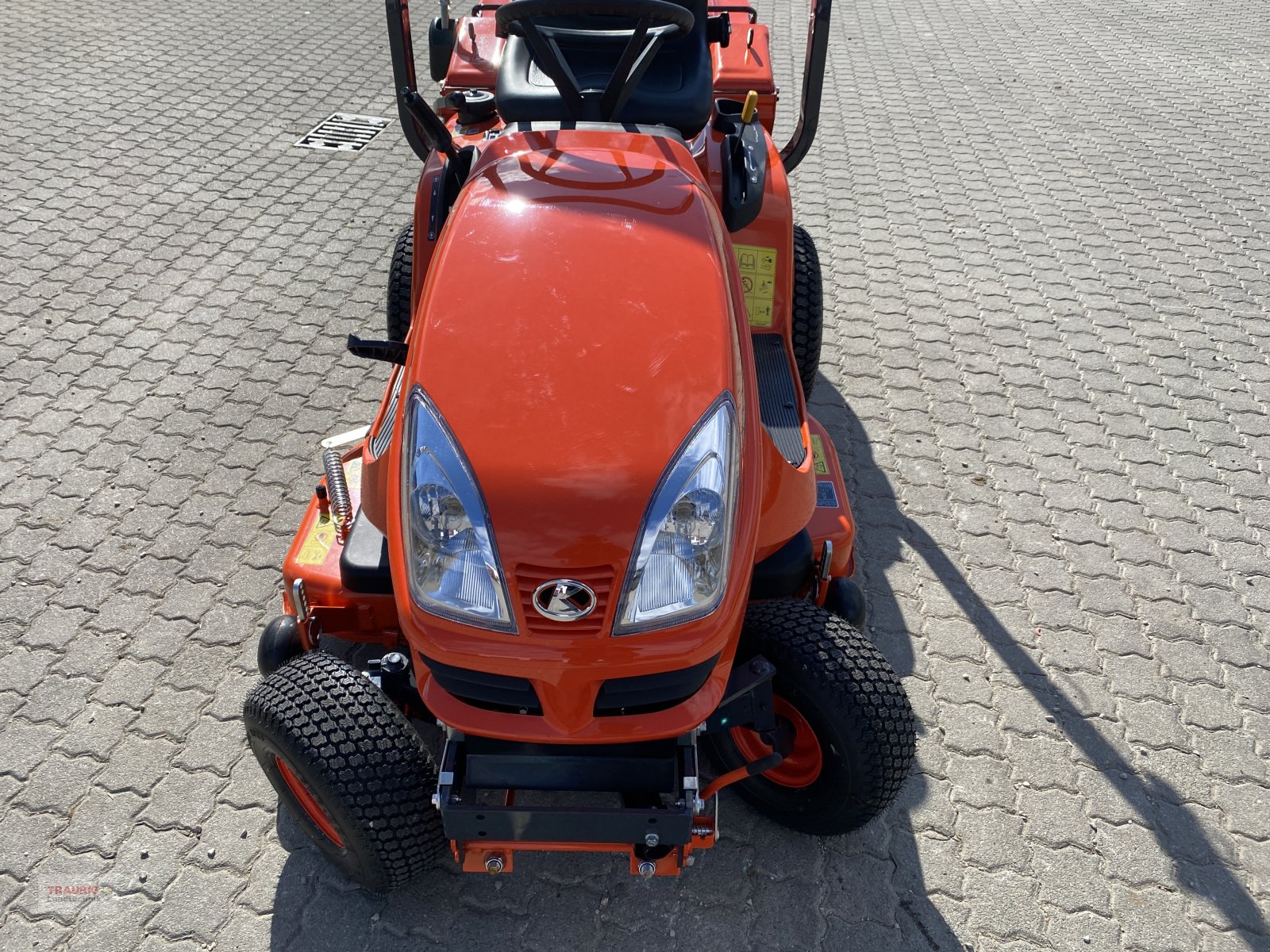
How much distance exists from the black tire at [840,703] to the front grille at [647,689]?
0.34 meters

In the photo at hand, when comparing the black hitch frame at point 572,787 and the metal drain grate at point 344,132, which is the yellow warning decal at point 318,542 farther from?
the metal drain grate at point 344,132

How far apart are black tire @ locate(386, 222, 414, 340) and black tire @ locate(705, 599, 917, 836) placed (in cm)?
203

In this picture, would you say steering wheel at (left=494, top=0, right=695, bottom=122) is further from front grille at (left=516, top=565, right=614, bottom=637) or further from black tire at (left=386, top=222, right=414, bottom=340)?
front grille at (left=516, top=565, right=614, bottom=637)

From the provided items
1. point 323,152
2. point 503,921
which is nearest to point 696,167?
point 503,921

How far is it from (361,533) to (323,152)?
4.53 m

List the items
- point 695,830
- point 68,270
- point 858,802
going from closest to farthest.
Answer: point 695,830, point 858,802, point 68,270

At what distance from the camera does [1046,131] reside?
7.37 metres

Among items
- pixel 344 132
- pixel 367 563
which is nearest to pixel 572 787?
pixel 367 563

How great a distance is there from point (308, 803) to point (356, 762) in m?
0.34

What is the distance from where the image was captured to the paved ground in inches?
103

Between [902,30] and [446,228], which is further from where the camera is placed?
[902,30]

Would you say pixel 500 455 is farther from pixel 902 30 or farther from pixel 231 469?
pixel 902 30

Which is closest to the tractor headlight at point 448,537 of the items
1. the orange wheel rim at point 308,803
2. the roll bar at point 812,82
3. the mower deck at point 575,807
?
the mower deck at point 575,807

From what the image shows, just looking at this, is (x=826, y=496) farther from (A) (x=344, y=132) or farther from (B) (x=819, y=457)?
(A) (x=344, y=132)
